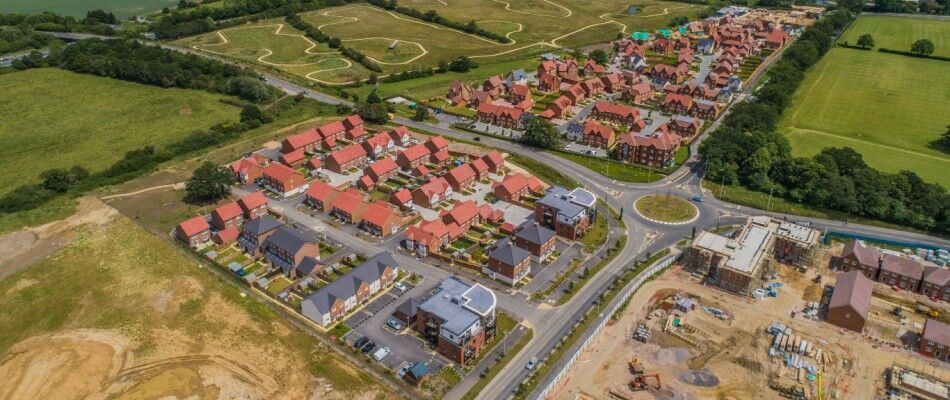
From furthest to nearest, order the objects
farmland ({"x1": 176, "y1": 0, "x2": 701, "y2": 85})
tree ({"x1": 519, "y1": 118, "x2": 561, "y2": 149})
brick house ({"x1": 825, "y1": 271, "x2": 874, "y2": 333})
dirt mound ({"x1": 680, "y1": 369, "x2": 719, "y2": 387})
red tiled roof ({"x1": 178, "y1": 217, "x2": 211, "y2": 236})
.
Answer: farmland ({"x1": 176, "y1": 0, "x2": 701, "y2": 85}) < tree ({"x1": 519, "y1": 118, "x2": 561, "y2": 149}) < red tiled roof ({"x1": 178, "y1": 217, "x2": 211, "y2": 236}) < brick house ({"x1": 825, "y1": 271, "x2": 874, "y2": 333}) < dirt mound ({"x1": 680, "y1": 369, "x2": 719, "y2": 387})

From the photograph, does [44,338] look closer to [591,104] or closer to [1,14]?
[591,104]

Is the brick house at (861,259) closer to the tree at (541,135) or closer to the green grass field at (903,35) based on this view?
the tree at (541,135)

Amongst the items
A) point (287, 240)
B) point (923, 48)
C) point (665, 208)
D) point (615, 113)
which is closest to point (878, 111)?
point (615, 113)

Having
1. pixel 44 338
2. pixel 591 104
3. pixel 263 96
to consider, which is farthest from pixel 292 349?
pixel 591 104

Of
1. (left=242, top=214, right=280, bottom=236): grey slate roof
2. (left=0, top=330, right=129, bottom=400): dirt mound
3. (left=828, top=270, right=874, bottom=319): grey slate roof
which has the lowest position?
(left=0, top=330, right=129, bottom=400): dirt mound

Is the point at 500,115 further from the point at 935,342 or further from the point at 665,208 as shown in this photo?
the point at 935,342

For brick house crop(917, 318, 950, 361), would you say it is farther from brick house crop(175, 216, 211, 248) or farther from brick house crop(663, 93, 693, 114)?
brick house crop(175, 216, 211, 248)

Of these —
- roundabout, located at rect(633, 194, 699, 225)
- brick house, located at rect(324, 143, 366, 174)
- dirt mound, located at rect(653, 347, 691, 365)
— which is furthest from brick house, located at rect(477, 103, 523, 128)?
dirt mound, located at rect(653, 347, 691, 365)
